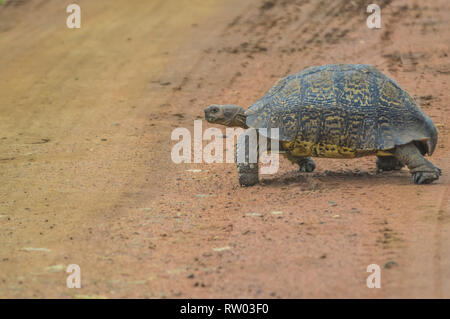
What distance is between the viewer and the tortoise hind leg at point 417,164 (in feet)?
23.7

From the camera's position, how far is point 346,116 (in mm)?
7227

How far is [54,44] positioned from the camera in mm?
15398

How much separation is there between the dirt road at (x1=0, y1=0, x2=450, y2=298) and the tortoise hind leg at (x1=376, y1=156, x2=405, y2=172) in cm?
13

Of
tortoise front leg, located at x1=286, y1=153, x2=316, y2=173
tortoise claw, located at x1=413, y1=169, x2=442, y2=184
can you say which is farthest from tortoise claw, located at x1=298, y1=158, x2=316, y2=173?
tortoise claw, located at x1=413, y1=169, x2=442, y2=184

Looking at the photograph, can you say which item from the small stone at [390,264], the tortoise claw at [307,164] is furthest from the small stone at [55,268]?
the tortoise claw at [307,164]

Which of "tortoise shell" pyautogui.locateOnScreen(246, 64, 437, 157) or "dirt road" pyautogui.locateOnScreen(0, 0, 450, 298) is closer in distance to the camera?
"dirt road" pyautogui.locateOnScreen(0, 0, 450, 298)

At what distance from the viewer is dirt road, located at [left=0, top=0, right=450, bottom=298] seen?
5164mm

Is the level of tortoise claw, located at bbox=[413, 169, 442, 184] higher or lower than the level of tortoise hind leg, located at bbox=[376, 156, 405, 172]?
lower

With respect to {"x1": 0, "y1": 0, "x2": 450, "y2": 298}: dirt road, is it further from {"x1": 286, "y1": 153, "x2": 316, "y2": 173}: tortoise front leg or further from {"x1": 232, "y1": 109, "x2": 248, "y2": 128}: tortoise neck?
{"x1": 232, "y1": 109, "x2": 248, "y2": 128}: tortoise neck

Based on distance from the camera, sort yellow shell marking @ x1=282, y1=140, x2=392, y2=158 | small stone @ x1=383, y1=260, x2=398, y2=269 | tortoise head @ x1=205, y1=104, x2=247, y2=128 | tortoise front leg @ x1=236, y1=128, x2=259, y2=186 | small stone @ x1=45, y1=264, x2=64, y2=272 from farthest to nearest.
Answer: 1. tortoise head @ x1=205, y1=104, x2=247, y2=128
2. tortoise front leg @ x1=236, y1=128, x2=259, y2=186
3. yellow shell marking @ x1=282, y1=140, x2=392, y2=158
4. small stone @ x1=45, y1=264, x2=64, y2=272
5. small stone @ x1=383, y1=260, x2=398, y2=269

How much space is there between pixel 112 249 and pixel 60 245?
1.65ft

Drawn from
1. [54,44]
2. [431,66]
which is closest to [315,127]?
[431,66]

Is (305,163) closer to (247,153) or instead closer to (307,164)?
(307,164)

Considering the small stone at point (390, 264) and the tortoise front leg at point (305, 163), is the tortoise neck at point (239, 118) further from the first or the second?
the small stone at point (390, 264)
